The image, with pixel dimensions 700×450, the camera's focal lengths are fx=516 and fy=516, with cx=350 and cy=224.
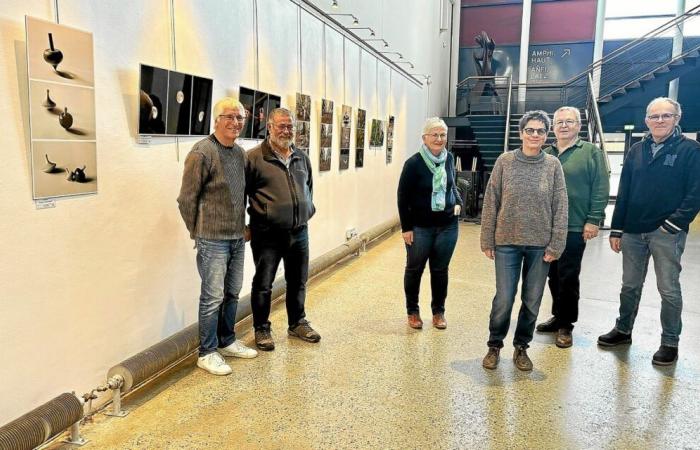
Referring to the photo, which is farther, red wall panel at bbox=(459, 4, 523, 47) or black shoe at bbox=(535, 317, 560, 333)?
red wall panel at bbox=(459, 4, 523, 47)

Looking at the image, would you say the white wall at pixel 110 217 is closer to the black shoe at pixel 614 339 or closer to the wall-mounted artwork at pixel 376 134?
the black shoe at pixel 614 339

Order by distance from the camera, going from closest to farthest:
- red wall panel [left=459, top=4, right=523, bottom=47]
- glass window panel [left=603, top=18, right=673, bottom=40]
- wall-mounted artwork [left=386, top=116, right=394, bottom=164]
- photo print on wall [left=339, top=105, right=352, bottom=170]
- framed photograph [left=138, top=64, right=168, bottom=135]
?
framed photograph [left=138, top=64, right=168, bottom=135] < photo print on wall [left=339, top=105, right=352, bottom=170] < wall-mounted artwork [left=386, top=116, right=394, bottom=164] < glass window panel [left=603, top=18, right=673, bottom=40] < red wall panel [left=459, top=4, right=523, bottom=47]

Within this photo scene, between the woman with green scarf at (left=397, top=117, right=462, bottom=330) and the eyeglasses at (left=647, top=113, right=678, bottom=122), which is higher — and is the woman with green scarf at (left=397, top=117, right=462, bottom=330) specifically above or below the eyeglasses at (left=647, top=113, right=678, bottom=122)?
below

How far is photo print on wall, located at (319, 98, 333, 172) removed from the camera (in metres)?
5.69

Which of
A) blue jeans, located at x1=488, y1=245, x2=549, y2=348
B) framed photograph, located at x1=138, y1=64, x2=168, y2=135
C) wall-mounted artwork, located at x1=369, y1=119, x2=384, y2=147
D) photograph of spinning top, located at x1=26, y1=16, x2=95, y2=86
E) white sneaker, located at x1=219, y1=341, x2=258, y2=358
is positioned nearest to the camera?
photograph of spinning top, located at x1=26, y1=16, x2=95, y2=86

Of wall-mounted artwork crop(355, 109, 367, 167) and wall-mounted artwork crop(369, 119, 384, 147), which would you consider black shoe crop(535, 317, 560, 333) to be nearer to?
wall-mounted artwork crop(355, 109, 367, 167)

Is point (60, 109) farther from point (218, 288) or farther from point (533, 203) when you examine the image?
point (533, 203)

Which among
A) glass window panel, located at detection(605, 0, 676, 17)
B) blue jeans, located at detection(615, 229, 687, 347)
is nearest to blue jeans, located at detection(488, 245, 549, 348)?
blue jeans, located at detection(615, 229, 687, 347)

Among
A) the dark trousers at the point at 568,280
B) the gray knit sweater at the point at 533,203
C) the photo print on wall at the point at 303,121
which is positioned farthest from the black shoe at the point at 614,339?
the photo print on wall at the point at 303,121

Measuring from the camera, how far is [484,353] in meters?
3.72

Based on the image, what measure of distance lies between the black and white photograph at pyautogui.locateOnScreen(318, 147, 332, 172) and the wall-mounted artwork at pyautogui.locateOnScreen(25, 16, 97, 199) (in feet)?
10.6

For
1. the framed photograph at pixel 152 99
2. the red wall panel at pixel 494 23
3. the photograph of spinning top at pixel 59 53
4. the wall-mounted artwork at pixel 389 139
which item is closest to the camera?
the photograph of spinning top at pixel 59 53

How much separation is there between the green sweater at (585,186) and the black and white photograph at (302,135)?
2.49 m

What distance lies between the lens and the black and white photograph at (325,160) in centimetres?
573
